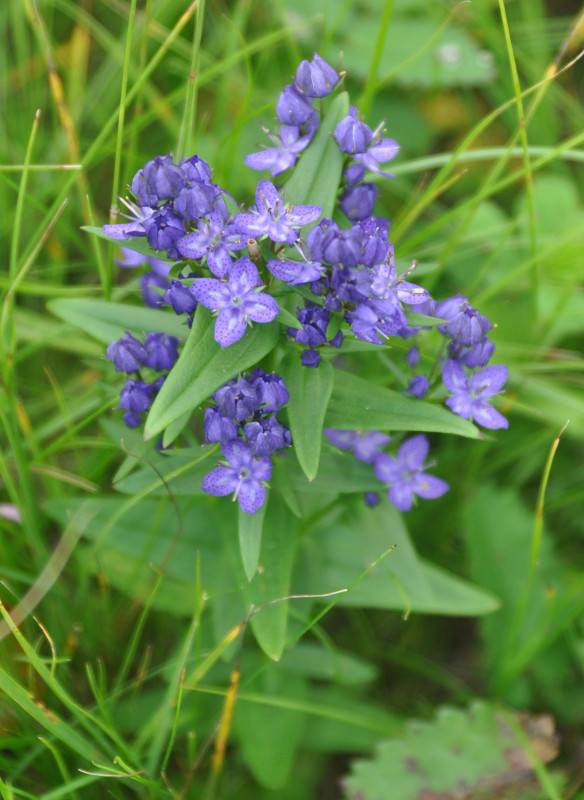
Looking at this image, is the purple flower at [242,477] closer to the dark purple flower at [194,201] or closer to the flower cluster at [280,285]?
the flower cluster at [280,285]

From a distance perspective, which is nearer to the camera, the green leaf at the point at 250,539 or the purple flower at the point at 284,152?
the green leaf at the point at 250,539

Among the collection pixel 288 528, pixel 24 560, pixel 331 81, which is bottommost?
pixel 24 560

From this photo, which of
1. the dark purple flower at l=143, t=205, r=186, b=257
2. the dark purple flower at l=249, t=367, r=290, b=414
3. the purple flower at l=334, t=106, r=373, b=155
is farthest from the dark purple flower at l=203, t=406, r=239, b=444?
the purple flower at l=334, t=106, r=373, b=155

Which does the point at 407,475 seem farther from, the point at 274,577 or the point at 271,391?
the point at 271,391

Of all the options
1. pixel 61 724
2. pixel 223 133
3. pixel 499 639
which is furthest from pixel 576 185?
pixel 61 724

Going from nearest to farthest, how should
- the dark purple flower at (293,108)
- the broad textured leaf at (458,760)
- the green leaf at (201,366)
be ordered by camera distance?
the green leaf at (201,366) < the dark purple flower at (293,108) < the broad textured leaf at (458,760)

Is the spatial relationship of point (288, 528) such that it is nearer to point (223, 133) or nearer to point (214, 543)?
point (214, 543)

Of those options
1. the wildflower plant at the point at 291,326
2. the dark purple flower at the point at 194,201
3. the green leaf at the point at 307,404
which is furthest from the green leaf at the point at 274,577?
the dark purple flower at the point at 194,201

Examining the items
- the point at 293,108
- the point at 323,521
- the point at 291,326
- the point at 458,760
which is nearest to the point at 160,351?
the point at 291,326
